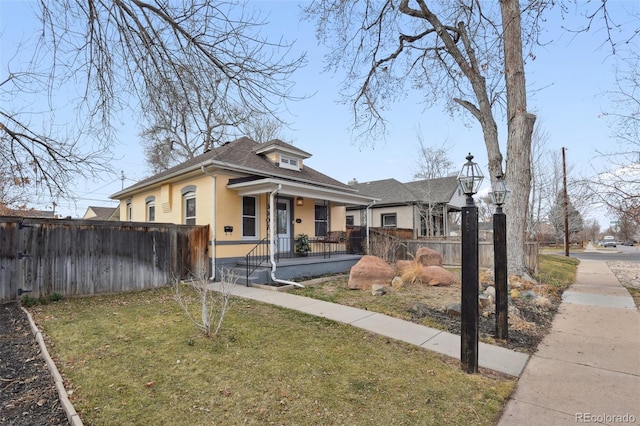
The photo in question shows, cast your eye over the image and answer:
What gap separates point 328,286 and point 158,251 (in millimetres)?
4896

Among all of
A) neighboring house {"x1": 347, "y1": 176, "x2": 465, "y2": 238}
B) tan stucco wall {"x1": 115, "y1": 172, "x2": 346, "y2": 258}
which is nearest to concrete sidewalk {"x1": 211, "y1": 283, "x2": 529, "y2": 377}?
tan stucco wall {"x1": 115, "y1": 172, "x2": 346, "y2": 258}

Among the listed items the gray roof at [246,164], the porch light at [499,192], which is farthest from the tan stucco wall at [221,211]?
the porch light at [499,192]

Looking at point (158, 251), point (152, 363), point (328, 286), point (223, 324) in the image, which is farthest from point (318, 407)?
point (158, 251)

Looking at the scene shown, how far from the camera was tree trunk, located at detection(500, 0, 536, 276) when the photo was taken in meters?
9.59

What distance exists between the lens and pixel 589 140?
31.9 ft

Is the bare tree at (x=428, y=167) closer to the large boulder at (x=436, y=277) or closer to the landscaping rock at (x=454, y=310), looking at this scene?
the large boulder at (x=436, y=277)

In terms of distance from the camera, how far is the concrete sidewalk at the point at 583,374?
3.00 m

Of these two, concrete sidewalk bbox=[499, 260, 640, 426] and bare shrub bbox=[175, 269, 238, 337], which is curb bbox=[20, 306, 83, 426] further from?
concrete sidewalk bbox=[499, 260, 640, 426]

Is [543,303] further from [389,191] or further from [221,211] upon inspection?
[389,191]

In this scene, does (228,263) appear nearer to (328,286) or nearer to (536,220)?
(328,286)

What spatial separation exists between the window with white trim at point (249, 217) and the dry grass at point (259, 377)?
18.8 feet

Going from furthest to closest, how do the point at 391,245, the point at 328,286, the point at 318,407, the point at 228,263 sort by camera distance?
the point at 391,245
the point at 228,263
the point at 328,286
the point at 318,407

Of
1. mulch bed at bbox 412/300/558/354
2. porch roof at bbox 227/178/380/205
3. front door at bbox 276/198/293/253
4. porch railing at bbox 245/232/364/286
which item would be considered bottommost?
mulch bed at bbox 412/300/558/354

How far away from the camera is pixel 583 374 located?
3.89 meters
